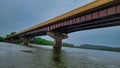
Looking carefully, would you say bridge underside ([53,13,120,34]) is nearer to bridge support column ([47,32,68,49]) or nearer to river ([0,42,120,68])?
bridge support column ([47,32,68,49])

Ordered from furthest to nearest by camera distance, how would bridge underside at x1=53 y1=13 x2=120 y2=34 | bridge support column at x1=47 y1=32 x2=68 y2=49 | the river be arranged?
bridge support column at x1=47 y1=32 x2=68 y2=49 → bridge underside at x1=53 y1=13 x2=120 y2=34 → the river

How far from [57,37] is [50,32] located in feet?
9.34

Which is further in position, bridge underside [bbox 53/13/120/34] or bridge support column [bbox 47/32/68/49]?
bridge support column [bbox 47/32/68/49]

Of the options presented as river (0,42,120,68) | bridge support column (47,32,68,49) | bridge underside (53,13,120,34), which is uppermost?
bridge underside (53,13,120,34)

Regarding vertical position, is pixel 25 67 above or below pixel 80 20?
below

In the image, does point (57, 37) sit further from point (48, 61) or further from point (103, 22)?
point (48, 61)

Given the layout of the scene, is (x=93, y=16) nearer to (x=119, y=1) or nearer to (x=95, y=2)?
(x=95, y=2)

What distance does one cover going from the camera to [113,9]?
30.2 metres

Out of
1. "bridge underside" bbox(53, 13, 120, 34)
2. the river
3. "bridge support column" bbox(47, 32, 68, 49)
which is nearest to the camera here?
the river

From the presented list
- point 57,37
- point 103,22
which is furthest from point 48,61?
point 57,37

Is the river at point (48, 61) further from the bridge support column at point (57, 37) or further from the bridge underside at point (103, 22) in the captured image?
the bridge support column at point (57, 37)

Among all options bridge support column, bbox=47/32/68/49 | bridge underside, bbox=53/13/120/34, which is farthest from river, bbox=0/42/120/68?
bridge support column, bbox=47/32/68/49

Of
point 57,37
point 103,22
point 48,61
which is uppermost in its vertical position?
point 103,22

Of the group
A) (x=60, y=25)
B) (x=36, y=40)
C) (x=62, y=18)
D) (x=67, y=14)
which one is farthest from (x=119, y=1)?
(x=36, y=40)
